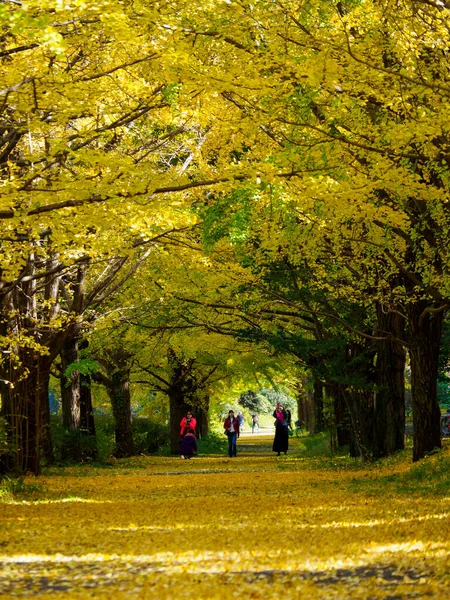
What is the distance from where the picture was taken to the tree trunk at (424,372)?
61.6 feet

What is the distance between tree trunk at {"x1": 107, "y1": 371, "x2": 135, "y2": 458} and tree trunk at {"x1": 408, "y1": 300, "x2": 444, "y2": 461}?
15.9 m

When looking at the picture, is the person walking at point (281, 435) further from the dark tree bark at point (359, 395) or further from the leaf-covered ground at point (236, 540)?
the leaf-covered ground at point (236, 540)

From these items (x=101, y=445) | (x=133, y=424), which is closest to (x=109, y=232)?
(x=101, y=445)

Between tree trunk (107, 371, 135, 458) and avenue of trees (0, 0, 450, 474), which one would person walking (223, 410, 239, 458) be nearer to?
tree trunk (107, 371, 135, 458)

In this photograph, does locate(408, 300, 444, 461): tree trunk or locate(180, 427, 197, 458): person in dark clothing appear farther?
locate(180, 427, 197, 458): person in dark clothing

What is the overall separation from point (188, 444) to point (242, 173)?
1981 centimetres

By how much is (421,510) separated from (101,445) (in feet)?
57.7

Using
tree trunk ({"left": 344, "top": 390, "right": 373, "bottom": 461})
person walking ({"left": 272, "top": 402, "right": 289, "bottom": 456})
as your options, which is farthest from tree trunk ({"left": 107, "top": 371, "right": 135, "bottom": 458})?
tree trunk ({"left": 344, "top": 390, "right": 373, "bottom": 461})

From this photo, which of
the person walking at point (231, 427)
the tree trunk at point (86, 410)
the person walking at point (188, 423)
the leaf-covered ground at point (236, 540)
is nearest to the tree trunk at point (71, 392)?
the tree trunk at point (86, 410)

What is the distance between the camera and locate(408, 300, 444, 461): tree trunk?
18781mm

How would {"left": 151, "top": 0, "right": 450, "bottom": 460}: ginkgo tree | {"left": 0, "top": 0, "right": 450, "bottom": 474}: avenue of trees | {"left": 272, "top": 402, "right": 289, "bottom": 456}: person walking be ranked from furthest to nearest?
{"left": 272, "top": 402, "right": 289, "bottom": 456}: person walking → {"left": 0, "top": 0, "right": 450, "bottom": 474}: avenue of trees → {"left": 151, "top": 0, "right": 450, "bottom": 460}: ginkgo tree

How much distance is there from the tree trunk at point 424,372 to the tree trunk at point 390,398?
8.65 feet

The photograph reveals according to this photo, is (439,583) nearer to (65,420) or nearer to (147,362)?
(65,420)

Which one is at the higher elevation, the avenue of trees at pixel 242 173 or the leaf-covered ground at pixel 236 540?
the avenue of trees at pixel 242 173
